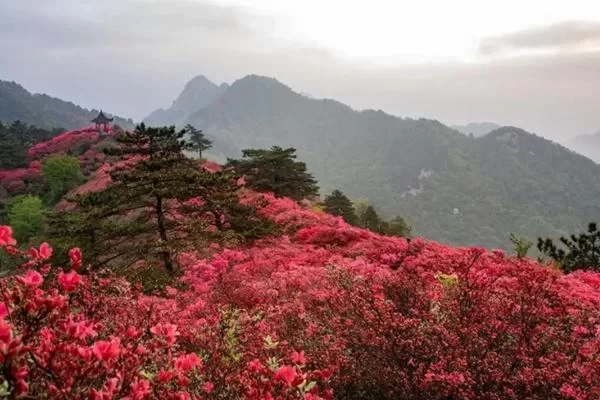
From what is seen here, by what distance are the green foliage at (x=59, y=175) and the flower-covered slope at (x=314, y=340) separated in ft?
150

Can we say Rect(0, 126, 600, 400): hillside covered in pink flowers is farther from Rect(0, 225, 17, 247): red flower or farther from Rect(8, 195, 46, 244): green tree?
Rect(8, 195, 46, 244): green tree

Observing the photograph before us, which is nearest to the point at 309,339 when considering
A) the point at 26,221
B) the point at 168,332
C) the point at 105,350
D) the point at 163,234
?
the point at 168,332

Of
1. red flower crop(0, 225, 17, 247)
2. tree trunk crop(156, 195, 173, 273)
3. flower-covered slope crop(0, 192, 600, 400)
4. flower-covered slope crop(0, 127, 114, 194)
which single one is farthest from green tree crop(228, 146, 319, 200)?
flower-covered slope crop(0, 127, 114, 194)

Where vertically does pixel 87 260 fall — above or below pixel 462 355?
below

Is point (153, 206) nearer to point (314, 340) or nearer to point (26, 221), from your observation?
point (314, 340)

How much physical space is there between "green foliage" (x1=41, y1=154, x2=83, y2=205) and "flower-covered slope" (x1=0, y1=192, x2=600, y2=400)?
150ft

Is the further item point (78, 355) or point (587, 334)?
point (587, 334)

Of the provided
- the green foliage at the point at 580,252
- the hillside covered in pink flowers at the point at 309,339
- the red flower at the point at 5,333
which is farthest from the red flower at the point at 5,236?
the green foliage at the point at 580,252

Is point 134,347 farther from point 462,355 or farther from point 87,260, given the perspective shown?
point 87,260

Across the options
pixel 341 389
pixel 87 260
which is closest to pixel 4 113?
pixel 87 260

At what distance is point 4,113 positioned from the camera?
620 ft

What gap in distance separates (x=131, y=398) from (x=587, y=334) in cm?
645

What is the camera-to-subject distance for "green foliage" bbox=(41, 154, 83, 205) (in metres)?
50.5

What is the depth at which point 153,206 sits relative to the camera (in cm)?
1814
